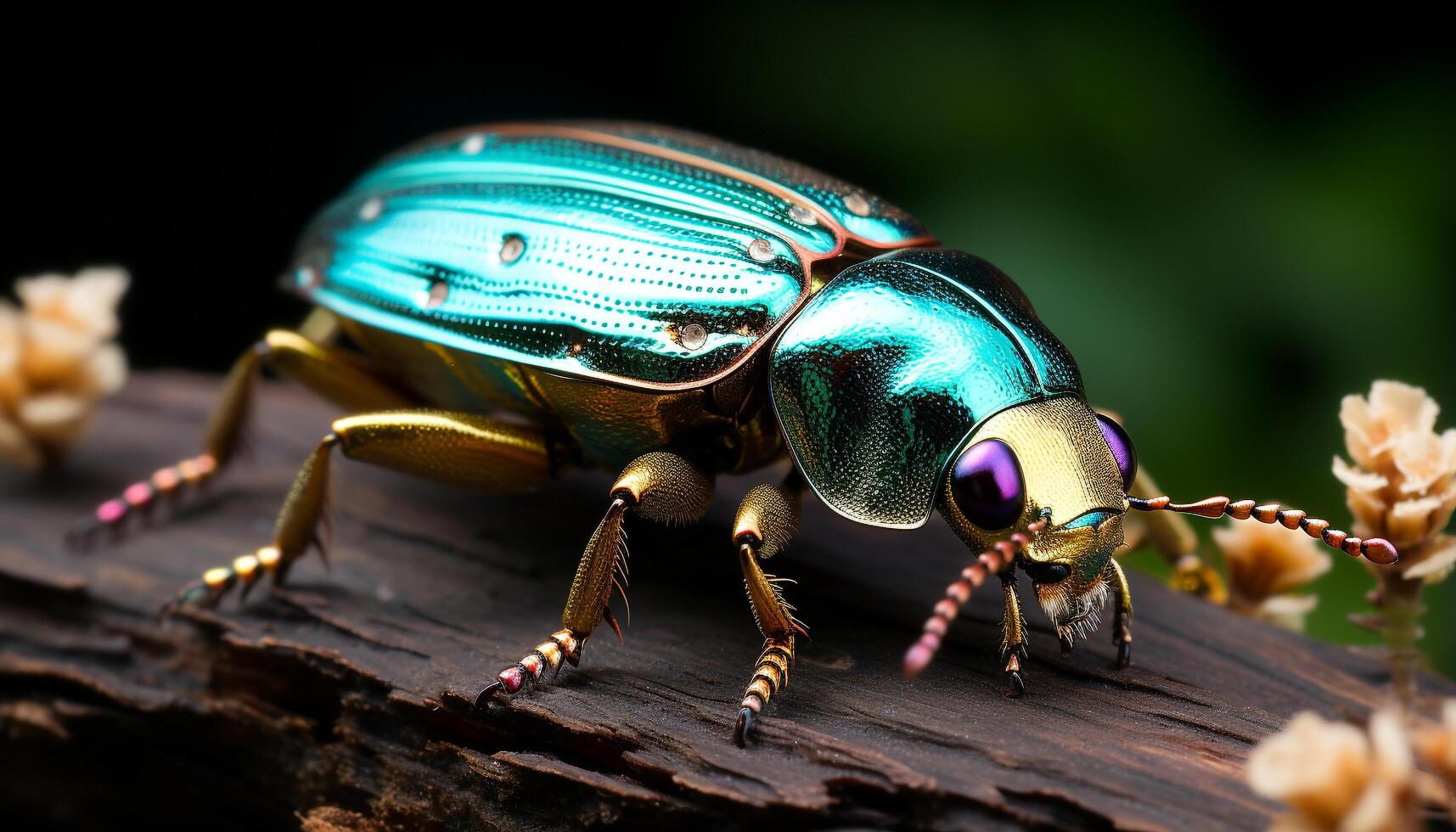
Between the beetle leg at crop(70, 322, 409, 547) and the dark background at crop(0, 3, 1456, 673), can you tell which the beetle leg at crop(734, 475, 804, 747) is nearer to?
the beetle leg at crop(70, 322, 409, 547)

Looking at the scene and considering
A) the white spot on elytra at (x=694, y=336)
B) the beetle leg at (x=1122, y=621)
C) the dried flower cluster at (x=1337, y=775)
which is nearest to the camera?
the dried flower cluster at (x=1337, y=775)

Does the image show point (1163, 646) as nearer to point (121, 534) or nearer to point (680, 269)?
point (680, 269)

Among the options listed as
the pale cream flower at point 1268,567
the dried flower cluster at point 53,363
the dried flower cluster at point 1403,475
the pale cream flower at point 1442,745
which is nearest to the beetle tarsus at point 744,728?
the pale cream flower at point 1442,745

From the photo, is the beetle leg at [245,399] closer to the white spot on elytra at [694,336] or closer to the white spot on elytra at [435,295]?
the white spot on elytra at [435,295]

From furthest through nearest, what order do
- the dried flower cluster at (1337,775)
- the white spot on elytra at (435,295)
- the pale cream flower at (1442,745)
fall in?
the white spot on elytra at (435,295) < the pale cream flower at (1442,745) < the dried flower cluster at (1337,775)

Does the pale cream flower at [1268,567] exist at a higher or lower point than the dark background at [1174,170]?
lower

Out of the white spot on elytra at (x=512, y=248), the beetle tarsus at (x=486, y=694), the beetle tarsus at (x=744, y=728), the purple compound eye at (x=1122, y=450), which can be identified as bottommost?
the beetle tarsus at (x=486, y=694)
